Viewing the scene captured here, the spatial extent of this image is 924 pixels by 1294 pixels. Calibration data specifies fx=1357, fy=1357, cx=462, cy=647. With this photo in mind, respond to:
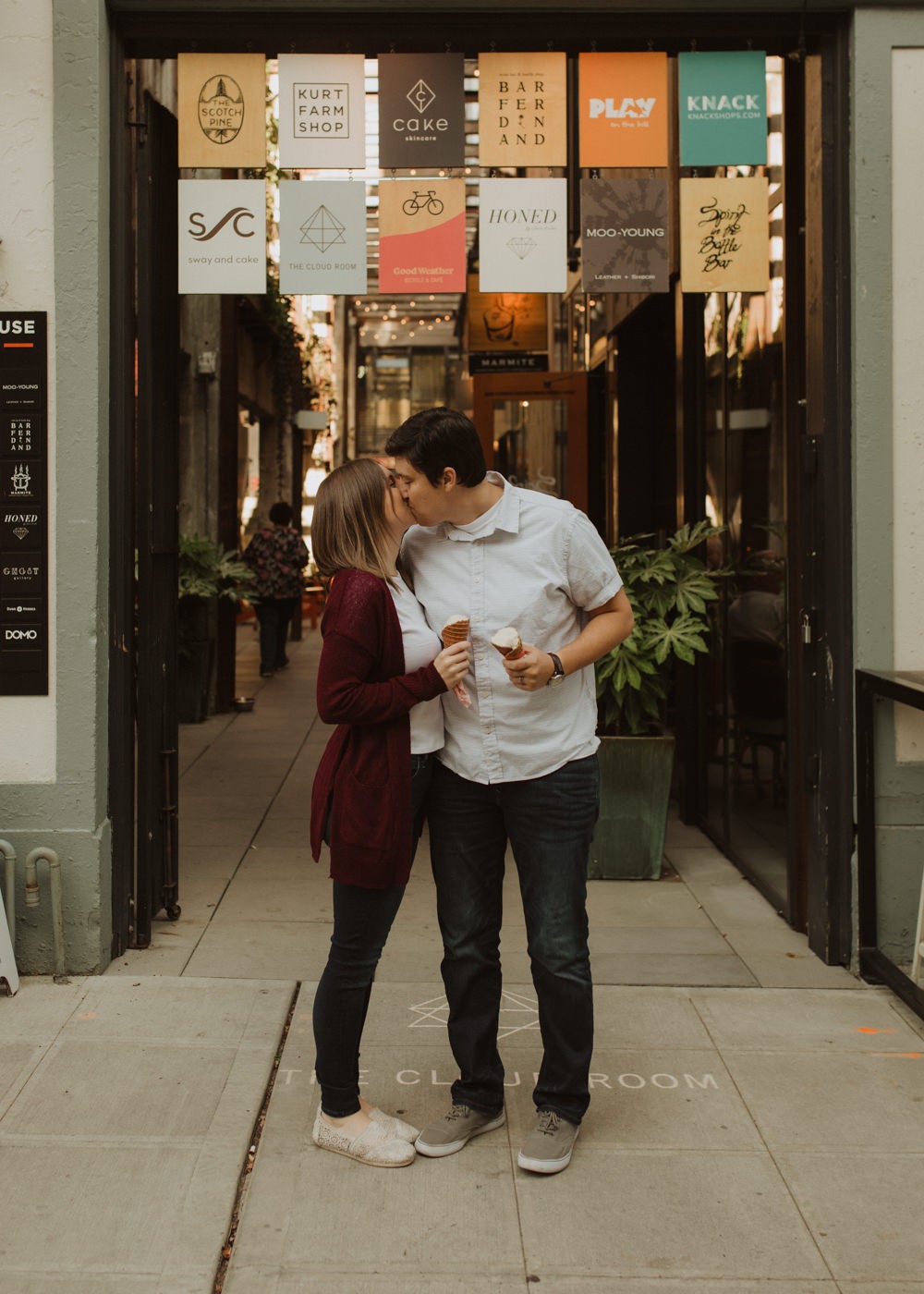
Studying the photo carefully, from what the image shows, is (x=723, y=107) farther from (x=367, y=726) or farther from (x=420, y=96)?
(x=367, y=726)

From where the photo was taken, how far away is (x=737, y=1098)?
3867mm

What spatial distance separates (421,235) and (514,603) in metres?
2.29

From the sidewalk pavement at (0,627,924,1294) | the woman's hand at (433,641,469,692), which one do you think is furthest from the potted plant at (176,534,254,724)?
the woman's hand at (433,641,469,692)

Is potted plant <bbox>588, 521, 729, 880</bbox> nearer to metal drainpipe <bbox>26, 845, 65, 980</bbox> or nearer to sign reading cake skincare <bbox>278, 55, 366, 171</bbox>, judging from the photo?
sign reading cake skincare <bbox>278, 55, 366, 171</bbox>

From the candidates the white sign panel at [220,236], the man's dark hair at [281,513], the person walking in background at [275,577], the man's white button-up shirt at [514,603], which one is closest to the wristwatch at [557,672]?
the man's white button-up shirt at [514,603]

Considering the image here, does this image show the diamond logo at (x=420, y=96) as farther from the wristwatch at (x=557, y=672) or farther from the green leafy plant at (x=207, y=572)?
the green leafy plant at (x=207, y=572)

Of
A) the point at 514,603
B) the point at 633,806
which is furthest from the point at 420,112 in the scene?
the point at 633,806

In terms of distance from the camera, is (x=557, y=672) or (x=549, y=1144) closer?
(x=557, y=672)

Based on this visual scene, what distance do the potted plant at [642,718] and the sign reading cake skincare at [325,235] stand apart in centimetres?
196

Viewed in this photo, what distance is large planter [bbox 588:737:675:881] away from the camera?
6168 mm

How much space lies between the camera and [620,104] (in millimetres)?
5016

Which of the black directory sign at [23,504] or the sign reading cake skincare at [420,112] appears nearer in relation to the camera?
the black directory sign at [23,504]

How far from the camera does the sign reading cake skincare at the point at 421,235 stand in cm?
511

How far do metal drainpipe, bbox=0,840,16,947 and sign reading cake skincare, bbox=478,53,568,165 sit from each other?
300cm
